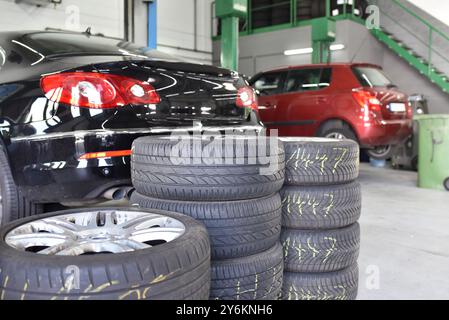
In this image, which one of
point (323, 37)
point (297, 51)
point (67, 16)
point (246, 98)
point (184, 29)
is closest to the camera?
point (246, 98)

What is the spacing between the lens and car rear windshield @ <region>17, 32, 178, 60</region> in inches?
91.0

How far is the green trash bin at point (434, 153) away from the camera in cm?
520

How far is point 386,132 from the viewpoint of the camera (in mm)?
5375

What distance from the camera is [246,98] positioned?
2.72m

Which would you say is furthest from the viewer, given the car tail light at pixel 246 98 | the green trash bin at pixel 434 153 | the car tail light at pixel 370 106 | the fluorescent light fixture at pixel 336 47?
the fluorescent light fixture at pixel 336 47

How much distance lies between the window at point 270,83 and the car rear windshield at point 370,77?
45.9 inches

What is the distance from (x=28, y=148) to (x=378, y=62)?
33.7 ft

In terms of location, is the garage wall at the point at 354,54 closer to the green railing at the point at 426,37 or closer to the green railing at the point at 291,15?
the green railing at the point at 291,15

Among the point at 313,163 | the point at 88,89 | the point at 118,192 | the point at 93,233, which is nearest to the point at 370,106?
the point at 313,163

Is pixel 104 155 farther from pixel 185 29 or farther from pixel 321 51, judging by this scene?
pixel 185 29

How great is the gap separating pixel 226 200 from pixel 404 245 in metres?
1.83

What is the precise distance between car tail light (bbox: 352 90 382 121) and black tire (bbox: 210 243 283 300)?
4.11 metres

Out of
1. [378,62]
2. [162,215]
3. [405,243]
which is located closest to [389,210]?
[405,243]

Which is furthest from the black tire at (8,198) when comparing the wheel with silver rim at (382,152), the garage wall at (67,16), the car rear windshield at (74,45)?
the garage wall at (67,16)
